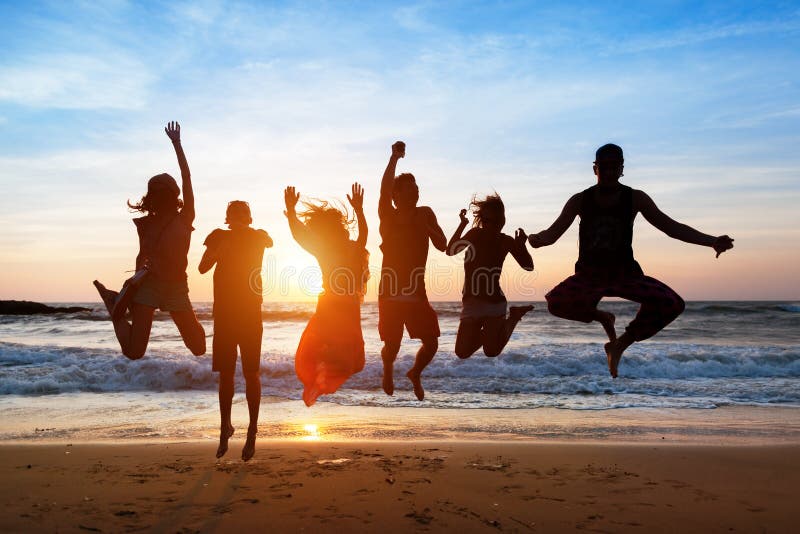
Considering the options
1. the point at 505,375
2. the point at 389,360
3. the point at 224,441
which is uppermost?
the point at 389,360

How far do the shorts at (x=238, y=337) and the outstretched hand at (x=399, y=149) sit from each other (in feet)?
7.46

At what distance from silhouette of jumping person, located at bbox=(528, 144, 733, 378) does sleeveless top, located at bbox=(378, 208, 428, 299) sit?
1.26 m

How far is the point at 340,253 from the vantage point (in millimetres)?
7543

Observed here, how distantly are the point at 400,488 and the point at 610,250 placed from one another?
3.26 m

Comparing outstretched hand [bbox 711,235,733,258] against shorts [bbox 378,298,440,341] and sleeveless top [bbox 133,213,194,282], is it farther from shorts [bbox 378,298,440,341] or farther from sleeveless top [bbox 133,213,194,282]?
sleeveless top [bbox 133,213,194,282]

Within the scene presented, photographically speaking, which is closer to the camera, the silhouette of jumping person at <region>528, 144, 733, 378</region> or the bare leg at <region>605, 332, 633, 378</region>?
the silhouette of jumping person at <region>528, 144, 733, 378</region>

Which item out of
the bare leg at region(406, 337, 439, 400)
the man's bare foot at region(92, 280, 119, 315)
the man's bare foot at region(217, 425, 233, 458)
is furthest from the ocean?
the bare leg at region(406, 337, 439, 400)

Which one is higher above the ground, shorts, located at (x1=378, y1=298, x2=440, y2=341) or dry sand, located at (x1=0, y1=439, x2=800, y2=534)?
shorts, located at (x1=378, y1=298, x2=440, y2=341)

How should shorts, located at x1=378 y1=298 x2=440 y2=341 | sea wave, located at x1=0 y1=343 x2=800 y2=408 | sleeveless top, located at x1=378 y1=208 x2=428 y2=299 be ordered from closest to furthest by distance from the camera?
1. sleeveless top, located at x1=378 y1=208 x2=428 y2=299
2. shorts, located at x1=378 y1=298 x2=440 y2=341
3. sea wave, located at x1=0 y1=343 x2=800 y2=408

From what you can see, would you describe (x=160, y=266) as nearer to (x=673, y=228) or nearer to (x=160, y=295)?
(x=160, y=295)

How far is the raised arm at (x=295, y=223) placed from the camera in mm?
7496

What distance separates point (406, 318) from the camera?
760cm

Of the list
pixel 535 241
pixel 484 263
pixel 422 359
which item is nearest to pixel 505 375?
pixel 422 359

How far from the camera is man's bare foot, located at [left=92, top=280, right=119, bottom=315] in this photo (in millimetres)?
7236
